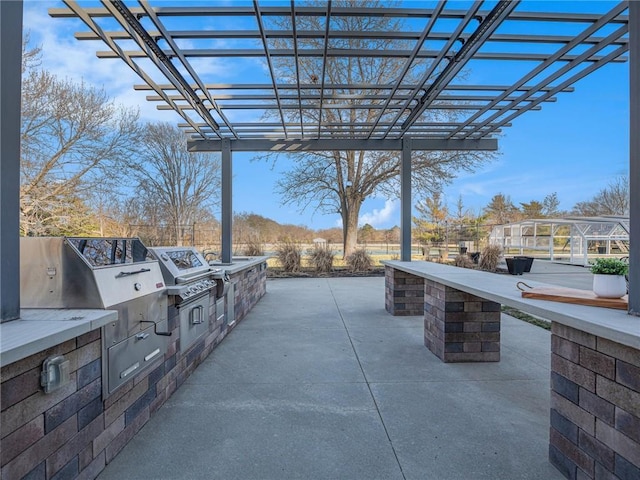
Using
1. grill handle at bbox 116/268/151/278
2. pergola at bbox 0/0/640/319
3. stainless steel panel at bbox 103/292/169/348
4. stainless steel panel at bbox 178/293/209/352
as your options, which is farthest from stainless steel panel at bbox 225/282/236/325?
pergola at bbox 0/0/640/319

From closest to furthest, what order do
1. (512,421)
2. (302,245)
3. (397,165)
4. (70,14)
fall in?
1. (512,421)
2. (70,14)
3. (302,245)
4. (397,165)

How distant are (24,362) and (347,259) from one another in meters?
10.7

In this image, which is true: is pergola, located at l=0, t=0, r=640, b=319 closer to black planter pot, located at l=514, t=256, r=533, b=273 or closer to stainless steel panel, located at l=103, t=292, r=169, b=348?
stainless steel panel, located at l=103, t=292, r=169, b=348

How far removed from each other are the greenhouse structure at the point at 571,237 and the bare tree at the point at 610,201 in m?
3.74

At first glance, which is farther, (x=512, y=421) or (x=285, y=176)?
(x=285, y=176)

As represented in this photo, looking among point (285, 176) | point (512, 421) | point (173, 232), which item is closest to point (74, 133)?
point (173, 232)

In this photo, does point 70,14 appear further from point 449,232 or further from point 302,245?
point 449,232

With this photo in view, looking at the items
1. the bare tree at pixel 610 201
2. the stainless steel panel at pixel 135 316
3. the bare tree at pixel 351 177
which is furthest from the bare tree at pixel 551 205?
the stainless steel panel at pixel 135 316

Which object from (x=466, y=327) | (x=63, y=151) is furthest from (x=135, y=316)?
(x=63, y=151)

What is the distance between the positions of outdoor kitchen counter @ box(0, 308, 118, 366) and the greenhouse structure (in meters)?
14.5

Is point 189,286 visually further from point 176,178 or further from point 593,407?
point 176,178

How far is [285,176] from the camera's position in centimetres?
1342

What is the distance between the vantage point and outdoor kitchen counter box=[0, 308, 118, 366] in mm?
1214

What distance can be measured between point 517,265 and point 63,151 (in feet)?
44.8
